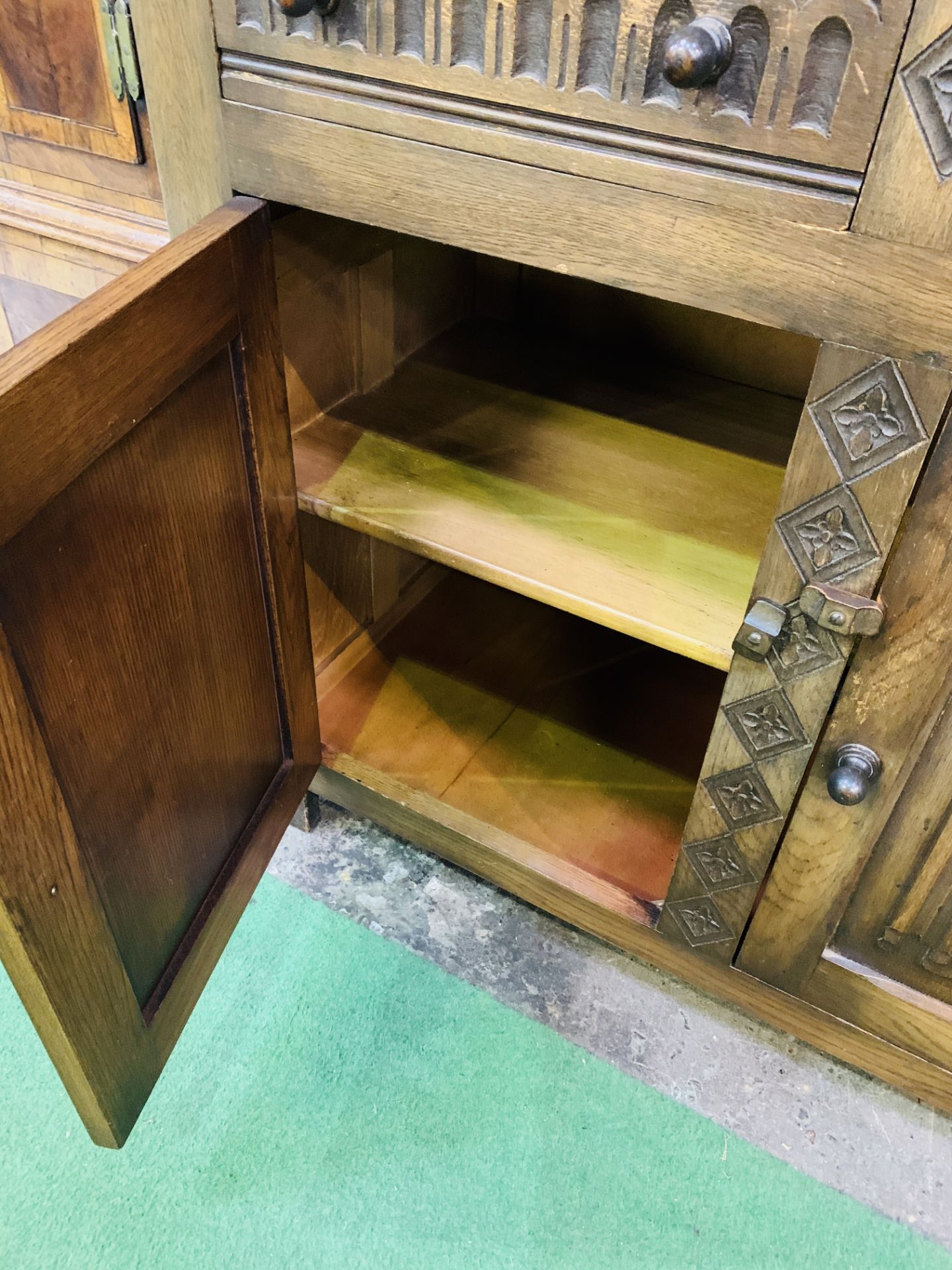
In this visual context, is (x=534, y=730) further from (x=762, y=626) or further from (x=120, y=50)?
(x=120, y=50)

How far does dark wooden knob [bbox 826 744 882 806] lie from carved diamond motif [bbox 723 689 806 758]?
0.10 ft

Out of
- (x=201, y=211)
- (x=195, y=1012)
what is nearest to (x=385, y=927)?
(x=195, y=1012)

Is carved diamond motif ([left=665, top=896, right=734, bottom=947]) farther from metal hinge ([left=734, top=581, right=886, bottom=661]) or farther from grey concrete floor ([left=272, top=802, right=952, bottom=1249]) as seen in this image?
metal hinge ([left=734, top=581, right=886, bottom=661])

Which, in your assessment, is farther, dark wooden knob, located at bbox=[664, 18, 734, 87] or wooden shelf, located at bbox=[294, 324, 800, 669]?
wooden shelf, located at bbox=[294, 324, 800, 669]

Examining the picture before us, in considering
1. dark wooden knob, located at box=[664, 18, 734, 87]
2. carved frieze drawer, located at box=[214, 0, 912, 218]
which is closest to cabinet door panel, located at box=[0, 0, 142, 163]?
carved frieze drawer, located at box=[214, 0, 912, 218]

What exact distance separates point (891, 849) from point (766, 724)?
144mm

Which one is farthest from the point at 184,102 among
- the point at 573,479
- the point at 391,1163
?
the point at 391,1163

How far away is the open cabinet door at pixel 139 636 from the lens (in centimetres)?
47

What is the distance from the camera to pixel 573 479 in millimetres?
860

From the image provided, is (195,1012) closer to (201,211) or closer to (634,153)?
(201,211)

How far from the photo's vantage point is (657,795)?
100 centimetres

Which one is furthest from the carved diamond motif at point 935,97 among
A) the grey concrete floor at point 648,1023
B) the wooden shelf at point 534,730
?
the grey concrete floor at point 648,1023

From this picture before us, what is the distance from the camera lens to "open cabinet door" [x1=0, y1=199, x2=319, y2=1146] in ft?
1.53

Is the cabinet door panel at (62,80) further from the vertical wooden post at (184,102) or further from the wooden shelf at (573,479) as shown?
the wooden shelf at (573,479)
